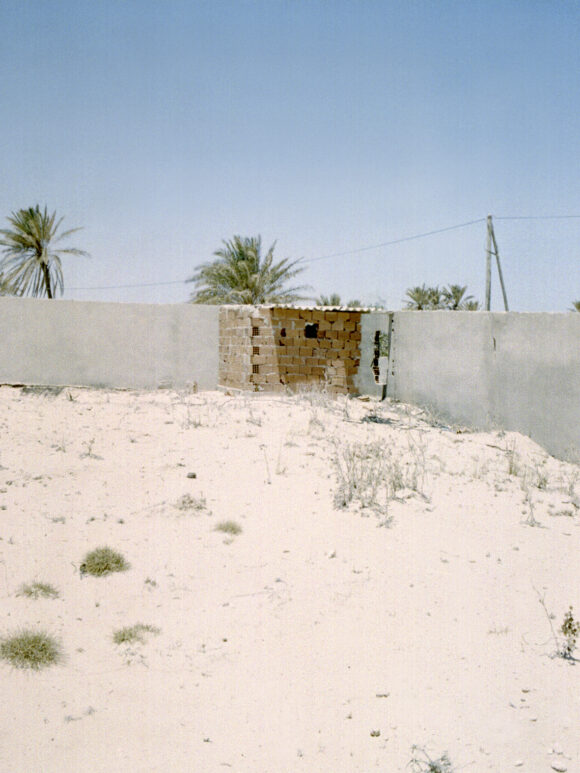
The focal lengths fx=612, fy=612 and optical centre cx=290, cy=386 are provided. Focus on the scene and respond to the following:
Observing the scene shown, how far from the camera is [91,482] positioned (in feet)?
19.2

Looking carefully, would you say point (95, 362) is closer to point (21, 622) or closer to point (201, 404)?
point (201, 404)

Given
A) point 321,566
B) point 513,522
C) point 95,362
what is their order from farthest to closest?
point 95,362 < point 513,522 < point 321,566

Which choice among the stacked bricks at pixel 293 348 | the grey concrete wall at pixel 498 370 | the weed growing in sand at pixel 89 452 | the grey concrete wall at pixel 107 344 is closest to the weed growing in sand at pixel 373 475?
the grey concrete wall at pixel 498 370

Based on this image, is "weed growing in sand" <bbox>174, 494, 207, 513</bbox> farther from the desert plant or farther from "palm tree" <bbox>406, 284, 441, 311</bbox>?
"palm tree" <bbox>406, 284, 441, 311</bbox>

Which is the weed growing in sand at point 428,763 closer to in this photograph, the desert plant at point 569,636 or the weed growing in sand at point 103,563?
the desert plant at point 569,636

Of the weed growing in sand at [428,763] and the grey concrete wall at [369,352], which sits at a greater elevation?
the grey concrete wall at [369,352]

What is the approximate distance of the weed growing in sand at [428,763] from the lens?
2658 millimetres

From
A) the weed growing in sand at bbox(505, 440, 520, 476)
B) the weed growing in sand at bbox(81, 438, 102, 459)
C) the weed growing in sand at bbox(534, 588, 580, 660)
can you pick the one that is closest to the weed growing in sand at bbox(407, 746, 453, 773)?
the weed growing in sand at bbox(534, 588, 580, 660)

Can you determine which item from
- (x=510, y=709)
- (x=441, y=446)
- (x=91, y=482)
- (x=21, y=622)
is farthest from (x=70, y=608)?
(x=441, y=446)

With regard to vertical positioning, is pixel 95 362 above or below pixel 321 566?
above

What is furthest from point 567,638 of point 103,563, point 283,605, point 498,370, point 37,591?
point 498,370

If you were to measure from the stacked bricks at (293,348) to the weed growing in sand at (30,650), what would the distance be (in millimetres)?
7990

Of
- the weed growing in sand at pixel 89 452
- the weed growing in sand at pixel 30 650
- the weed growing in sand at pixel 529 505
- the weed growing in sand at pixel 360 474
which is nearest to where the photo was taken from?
the weed growing in sand at pixel 30 650

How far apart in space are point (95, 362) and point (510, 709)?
431 inches
